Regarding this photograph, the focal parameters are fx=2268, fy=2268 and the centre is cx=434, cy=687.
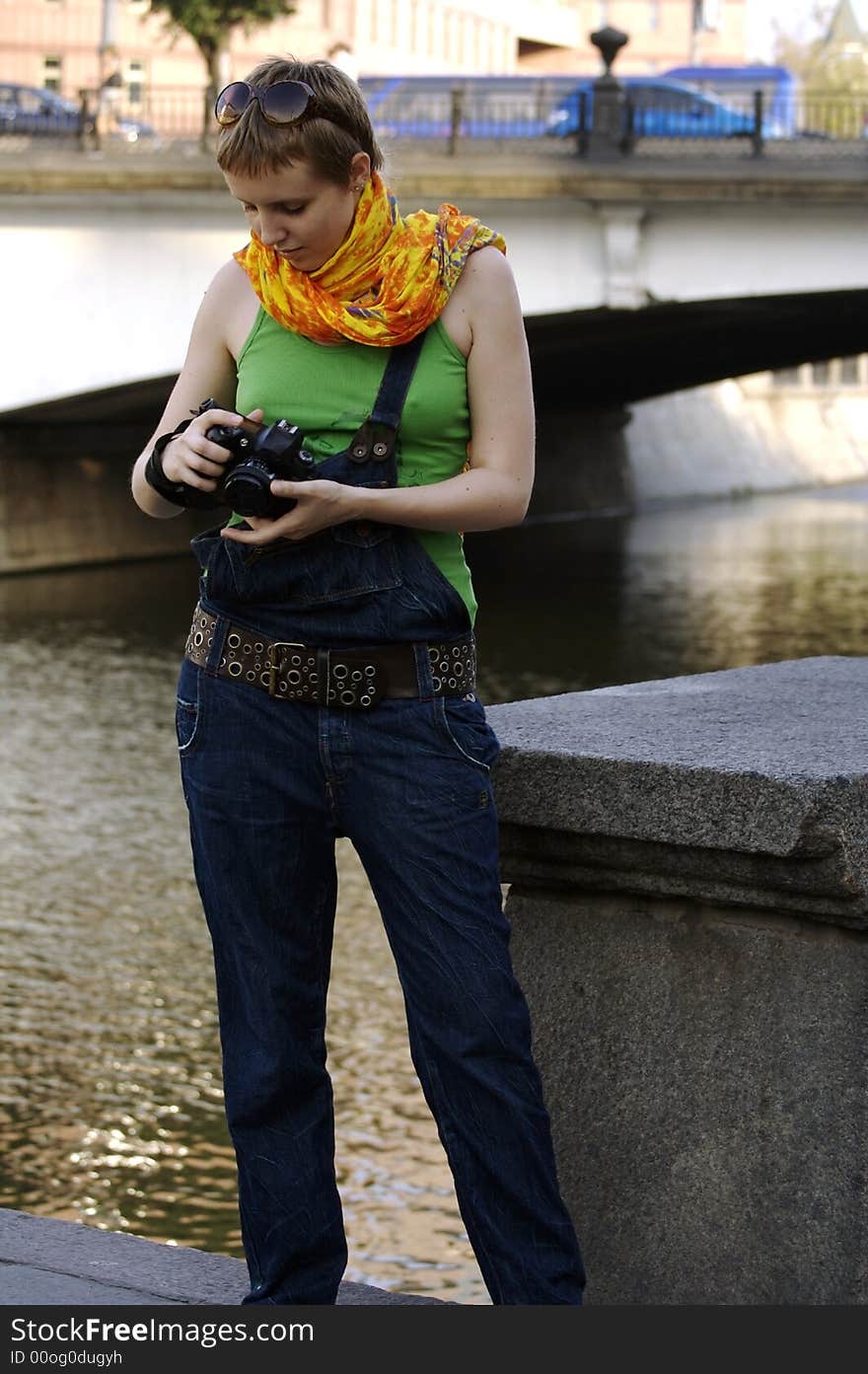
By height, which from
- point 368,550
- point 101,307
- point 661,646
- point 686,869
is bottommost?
point 661,646

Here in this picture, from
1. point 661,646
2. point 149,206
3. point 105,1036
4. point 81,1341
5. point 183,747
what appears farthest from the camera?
point 149,206

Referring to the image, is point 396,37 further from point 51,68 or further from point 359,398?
point 359,398

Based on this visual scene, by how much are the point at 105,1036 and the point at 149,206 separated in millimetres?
14686

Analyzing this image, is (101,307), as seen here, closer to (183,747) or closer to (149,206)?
(149,206)

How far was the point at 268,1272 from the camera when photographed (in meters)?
2.74

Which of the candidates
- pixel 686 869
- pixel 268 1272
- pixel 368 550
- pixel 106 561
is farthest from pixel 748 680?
pixel 106 561

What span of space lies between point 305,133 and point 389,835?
802 millimetres

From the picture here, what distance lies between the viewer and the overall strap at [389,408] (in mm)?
2627

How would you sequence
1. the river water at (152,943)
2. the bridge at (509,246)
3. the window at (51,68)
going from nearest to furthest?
the river water at (152,943), the bridge at (509,246), the window at (51,68)

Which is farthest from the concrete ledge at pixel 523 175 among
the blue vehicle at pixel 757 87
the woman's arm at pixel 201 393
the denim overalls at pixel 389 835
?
the denim overalls at pixel 389 835

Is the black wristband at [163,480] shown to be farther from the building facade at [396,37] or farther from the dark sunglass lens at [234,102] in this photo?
the building facade at [396,37]

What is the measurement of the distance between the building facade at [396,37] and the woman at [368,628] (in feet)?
157

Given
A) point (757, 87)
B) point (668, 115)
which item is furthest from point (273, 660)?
point (757, 87)

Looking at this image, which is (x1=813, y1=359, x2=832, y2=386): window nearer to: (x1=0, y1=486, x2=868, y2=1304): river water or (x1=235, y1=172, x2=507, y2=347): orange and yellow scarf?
(x1=0, y1=486, x2=868, y2=1304): river water
